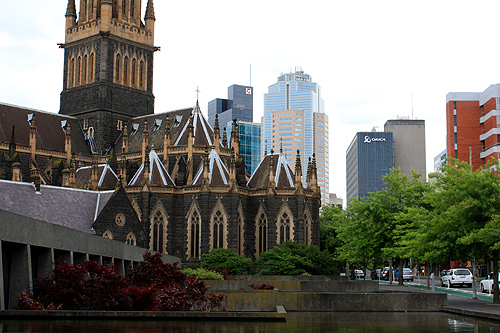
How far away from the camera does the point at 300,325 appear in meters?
21.9

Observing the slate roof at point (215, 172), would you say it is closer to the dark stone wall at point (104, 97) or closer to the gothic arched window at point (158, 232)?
the gothic arched window at point (158, 232)

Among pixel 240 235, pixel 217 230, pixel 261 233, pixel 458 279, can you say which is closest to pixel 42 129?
pixel 217 230

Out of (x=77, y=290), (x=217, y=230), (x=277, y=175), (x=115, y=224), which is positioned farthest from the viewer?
(x=277, y=175)

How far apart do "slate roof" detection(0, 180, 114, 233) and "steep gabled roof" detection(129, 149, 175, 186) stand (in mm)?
16487

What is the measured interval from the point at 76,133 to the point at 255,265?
2855 centimetres

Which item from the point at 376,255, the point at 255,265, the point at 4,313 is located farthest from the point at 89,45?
the point at 4,313

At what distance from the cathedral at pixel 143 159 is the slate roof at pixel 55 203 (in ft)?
13.5

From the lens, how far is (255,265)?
205 feet

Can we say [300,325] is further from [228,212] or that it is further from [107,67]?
[107,67]

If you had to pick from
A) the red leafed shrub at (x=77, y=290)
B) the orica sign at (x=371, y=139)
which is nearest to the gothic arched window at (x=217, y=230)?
the red leafed shrub at (x=77, y=290)

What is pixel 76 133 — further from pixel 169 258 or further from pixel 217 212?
pixel 169 258

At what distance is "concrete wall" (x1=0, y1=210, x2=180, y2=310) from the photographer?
2172cm

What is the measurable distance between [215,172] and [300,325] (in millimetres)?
44128

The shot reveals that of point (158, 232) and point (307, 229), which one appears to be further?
point (307, 229)
